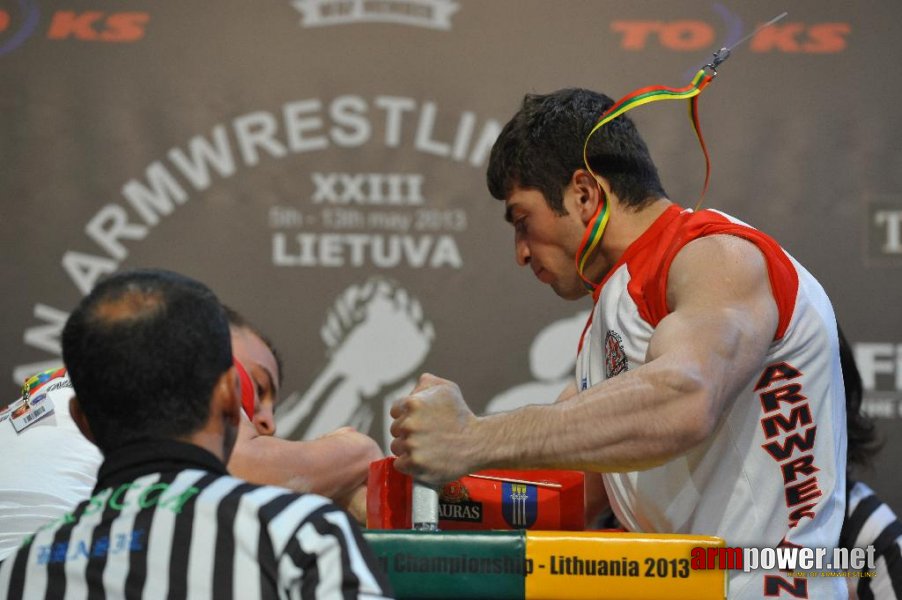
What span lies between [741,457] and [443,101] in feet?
5.63

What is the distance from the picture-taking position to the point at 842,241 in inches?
119

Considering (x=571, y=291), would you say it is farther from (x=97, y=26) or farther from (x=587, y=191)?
(x=97, y=26)

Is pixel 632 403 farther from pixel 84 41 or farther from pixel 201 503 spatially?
pixel 84 41

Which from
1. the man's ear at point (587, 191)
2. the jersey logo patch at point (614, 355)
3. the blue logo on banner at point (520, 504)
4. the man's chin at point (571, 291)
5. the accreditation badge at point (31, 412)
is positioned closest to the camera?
the blue logo on banner at point (520, 504)

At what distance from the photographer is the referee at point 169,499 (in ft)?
3.54

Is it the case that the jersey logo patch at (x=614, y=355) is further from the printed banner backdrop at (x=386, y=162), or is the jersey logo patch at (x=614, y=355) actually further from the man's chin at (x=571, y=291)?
the printed banner backdrop at (x=386, y=162)

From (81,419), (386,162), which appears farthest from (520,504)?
(386,162)

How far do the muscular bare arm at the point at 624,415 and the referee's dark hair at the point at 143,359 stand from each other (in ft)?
1.16

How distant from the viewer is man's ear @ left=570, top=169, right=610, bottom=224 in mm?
1817

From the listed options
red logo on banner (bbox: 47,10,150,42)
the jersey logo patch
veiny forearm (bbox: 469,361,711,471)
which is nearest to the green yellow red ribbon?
the jersey logo patch

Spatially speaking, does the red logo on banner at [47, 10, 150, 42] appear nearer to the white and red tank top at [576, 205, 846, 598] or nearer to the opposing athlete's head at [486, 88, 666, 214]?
the opposing athlete's head at [486, 88, 666, 214]

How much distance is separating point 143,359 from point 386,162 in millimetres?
1940

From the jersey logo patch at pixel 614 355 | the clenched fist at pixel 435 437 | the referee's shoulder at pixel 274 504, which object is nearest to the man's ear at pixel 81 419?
the referee's shoulder at pixel 274 504

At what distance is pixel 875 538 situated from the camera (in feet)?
7.97
